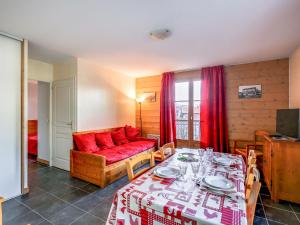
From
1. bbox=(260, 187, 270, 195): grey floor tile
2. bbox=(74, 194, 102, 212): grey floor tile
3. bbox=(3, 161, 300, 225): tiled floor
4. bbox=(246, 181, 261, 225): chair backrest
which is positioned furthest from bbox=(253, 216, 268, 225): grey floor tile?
bbox=(74, 194, 102, 212): grey floor tile

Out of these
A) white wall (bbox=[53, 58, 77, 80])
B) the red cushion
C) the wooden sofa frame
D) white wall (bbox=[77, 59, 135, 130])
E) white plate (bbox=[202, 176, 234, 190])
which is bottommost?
the wooden sofa frame

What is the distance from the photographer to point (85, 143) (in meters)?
3.20

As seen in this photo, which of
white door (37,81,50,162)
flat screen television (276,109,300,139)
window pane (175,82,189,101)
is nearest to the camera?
flat screen television (276,109,300,139)

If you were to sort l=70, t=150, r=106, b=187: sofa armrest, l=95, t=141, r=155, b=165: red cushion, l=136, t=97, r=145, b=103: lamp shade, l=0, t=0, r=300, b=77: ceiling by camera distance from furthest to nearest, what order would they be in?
l=136, t=97, r=145, b=103: lamp shade
l=95, t=141, r=155, b=165: red cushion
l=70, t=150, r=106, b=187: sofa armrest
l=0, t=0, r=300, b=77: ceiling

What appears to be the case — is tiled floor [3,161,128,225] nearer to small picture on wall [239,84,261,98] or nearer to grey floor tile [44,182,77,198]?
grey floor tile [44,182,77,198]

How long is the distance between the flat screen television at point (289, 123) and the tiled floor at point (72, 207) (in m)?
1.01

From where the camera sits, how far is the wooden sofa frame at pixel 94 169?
2.81m

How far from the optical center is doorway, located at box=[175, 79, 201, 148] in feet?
14.3

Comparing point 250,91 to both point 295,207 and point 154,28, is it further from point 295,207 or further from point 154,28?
point 154,28

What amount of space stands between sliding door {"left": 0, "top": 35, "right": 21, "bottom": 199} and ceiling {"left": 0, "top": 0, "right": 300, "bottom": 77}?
0.34 m

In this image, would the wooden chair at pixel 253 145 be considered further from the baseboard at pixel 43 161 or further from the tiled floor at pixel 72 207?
the baseboard at pixel 43 161

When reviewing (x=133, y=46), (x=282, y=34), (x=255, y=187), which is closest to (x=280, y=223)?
(x=255, y=187)

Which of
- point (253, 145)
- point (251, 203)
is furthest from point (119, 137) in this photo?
point (251, 203)

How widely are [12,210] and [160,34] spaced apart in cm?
308
